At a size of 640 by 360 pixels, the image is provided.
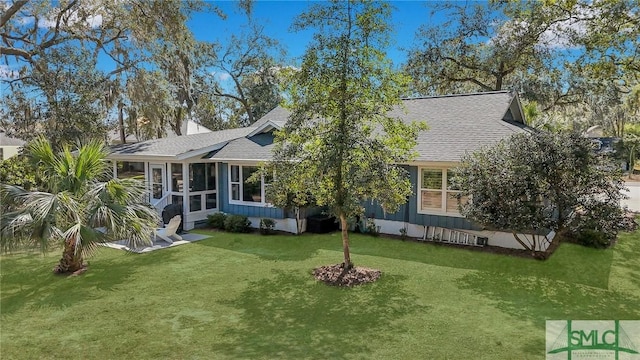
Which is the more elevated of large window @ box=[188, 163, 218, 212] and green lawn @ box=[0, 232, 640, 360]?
large window @ box=[188, 163, 218, 212]

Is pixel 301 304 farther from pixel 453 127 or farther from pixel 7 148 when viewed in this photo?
pixel 7 148

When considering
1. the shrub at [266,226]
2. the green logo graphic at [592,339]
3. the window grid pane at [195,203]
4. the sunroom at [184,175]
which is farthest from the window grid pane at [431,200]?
the window grid pane at [195,203]

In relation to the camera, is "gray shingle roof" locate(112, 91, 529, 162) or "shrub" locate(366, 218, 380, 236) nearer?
"gray shingle roof" locate(112, 91, 529, 162)

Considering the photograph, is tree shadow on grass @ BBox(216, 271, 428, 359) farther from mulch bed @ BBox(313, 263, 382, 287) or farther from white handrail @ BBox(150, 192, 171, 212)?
white handrail @ BBox(150, 192, 171, 212)

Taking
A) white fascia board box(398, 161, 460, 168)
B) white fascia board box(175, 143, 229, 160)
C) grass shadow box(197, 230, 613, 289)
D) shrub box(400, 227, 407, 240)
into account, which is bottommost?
grass shadow box(197, 230, 613, 289)

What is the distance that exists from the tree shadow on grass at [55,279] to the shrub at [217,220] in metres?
3.22

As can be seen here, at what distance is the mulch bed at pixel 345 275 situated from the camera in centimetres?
855

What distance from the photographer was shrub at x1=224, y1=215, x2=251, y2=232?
1395 centimetres

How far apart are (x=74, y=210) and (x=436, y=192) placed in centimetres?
951

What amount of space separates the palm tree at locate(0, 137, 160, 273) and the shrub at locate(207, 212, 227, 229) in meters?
4.85

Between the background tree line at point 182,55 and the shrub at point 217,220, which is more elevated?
the background tree line at point 182,55

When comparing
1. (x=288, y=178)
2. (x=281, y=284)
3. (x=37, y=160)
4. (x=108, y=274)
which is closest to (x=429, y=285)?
(x=281, y=284)

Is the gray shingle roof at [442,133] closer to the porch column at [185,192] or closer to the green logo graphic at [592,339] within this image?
the porch column at [185,192]

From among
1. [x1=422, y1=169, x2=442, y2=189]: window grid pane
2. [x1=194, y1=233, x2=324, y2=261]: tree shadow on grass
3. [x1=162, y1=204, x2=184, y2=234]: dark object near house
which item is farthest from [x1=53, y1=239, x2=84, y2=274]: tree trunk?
[x1=422, y1=169, x2=442, y2=189]: window grid pane
